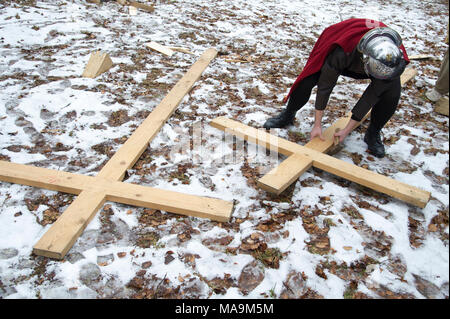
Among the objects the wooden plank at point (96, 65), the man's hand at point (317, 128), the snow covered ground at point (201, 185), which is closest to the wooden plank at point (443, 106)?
the snow covered ground at point (201, 185)

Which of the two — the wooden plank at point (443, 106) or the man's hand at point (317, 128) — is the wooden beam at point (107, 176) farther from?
the wooden plank at point (443, 106)

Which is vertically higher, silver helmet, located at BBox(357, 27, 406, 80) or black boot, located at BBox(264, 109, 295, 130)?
silver helmet, located at BBox(357, 27, 406, 80)

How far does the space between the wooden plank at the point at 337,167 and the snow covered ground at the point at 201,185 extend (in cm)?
11

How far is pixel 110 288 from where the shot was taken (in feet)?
5.54

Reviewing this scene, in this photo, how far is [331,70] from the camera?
7.65 ft

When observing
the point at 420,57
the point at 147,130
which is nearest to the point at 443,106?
the point at 147,130

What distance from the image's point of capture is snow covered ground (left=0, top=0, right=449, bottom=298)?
1.73 m

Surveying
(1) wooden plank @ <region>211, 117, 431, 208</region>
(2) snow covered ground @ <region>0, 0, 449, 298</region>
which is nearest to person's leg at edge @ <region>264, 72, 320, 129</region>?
(2) snow covered ground @ <region>0, 0, 449, 298</region>

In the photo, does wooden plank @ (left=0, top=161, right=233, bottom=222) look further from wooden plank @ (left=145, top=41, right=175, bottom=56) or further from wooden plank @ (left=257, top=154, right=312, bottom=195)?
wooden plank @ (left=145, top=41, right=175, bottom=56)

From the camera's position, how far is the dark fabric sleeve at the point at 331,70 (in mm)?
2285

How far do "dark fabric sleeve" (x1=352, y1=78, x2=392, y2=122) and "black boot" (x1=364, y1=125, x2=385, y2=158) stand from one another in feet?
1.27

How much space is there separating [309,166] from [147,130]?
56.5 inches

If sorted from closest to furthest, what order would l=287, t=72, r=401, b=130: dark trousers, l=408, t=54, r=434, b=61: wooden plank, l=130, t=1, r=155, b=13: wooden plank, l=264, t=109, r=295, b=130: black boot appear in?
l=287, t=72, r=401, b=130: dark trousers
l=264, t=109, r=295, b=130: black boot
l=408, t=54, r=434, b=61: wooden plank
l=130, t=1, r=155, b=13: wooden plank

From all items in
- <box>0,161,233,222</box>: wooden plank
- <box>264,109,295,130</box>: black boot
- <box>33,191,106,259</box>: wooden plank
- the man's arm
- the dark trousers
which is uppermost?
the man's arm
